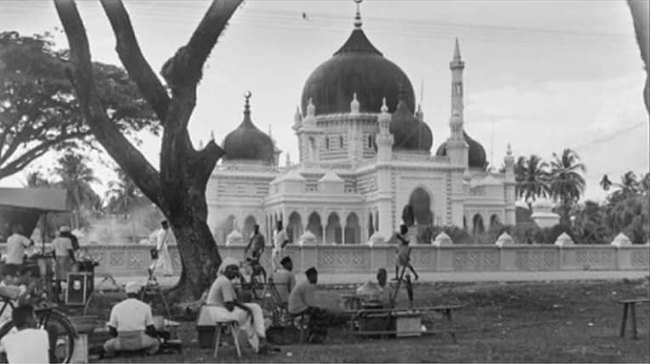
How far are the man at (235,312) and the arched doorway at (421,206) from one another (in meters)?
47.2

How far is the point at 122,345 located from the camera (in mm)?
8727

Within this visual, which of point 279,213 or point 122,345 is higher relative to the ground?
point 279,213

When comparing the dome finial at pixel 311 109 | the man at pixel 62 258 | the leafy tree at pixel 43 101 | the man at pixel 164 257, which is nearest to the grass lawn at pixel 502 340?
the man at pixel 62 258

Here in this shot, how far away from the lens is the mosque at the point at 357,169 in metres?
55.8

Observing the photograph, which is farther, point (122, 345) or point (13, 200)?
point (13, 200)

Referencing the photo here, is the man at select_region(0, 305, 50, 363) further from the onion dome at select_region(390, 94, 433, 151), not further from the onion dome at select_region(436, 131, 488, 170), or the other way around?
the onion dome at select_region(436, 131, 488, 170)

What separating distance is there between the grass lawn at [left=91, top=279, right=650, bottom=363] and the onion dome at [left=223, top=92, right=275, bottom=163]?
45526mm

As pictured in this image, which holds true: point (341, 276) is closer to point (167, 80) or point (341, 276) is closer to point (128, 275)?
point (128, 275)

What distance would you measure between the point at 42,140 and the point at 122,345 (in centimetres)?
1846

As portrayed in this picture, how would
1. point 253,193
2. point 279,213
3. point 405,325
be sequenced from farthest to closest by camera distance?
1. point 253,193
2. point 279,213
3. point 405,325

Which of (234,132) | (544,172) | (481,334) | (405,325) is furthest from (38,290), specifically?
(544,172)

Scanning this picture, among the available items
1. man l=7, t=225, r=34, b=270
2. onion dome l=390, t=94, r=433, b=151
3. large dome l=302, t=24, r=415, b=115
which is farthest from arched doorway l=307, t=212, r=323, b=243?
man l=7, t=225, r=34, b=270

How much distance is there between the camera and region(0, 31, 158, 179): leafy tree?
79.0 feet

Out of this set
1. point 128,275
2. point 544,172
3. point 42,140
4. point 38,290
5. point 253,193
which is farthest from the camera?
point 544,172
